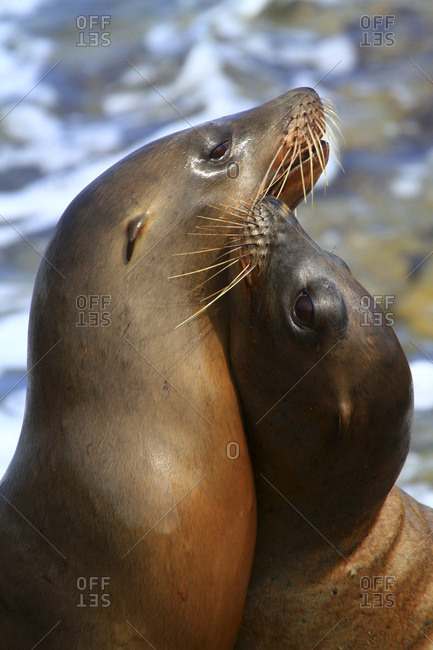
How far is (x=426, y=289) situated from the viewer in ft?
24.0

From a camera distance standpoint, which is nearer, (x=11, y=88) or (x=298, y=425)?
→ (x=298, y=425)

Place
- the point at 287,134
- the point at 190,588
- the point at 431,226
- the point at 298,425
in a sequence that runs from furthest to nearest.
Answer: the point at 431,226, the point at 287,134, the point at 298,425, the point at 190,588

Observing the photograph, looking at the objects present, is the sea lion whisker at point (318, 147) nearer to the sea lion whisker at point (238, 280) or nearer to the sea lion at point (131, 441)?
the sea lion at point (131, 441)

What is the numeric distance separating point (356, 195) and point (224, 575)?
628 cm

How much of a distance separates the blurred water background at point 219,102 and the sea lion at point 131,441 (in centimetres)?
308

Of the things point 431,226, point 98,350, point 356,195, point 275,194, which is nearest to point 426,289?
point 431,226

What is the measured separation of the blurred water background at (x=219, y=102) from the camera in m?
7.71

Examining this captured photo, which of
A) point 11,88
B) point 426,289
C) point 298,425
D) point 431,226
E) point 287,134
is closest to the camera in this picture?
point 298,425

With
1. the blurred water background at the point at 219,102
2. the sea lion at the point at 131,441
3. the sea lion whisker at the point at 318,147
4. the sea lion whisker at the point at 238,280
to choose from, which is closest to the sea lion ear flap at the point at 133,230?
the sea lion at the point at 131,441

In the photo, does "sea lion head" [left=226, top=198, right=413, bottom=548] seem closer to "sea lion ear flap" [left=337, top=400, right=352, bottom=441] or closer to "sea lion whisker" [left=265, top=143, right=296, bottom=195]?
"sea lion ear flap" [left=337, top=400, right=352, bottom=441]

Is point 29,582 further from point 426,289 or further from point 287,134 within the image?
point 426,289

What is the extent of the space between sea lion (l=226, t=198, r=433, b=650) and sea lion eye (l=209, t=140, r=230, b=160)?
0.29 m

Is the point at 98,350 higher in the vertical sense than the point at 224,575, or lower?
higher

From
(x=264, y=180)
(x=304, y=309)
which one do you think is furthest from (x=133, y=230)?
(x=304, y=309)
